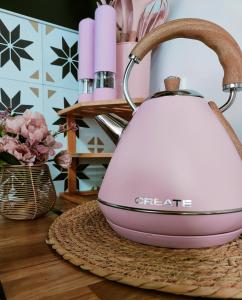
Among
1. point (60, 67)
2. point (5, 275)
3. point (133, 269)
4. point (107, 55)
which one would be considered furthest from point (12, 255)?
point (60, 67)

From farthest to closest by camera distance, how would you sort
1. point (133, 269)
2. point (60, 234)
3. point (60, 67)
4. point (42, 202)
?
point (60, 67)
point (42, 202)
point (60, 234)
point (133, 269)

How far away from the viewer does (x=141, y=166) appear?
309 mm

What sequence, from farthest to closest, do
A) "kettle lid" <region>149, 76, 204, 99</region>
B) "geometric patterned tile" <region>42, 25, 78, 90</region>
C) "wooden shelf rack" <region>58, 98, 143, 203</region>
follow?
"geometric patterned tile" <region>42, 25, 78, 90</region> < "wooden shelf rack" <region>58, 98, 143, 203</region> < "kettle lid" <region>149, 76, 204, 99</region>

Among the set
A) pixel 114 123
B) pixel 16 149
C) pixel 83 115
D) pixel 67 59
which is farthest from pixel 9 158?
pixel 67 59

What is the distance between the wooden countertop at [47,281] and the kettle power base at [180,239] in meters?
0.07

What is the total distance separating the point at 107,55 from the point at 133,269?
0.55 meters

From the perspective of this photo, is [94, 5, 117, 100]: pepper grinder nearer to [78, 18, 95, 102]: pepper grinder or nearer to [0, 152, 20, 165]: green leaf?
[78, 18, 95, 102]: pepper grinder

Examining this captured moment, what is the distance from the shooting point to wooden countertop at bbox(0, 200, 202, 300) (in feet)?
0.76

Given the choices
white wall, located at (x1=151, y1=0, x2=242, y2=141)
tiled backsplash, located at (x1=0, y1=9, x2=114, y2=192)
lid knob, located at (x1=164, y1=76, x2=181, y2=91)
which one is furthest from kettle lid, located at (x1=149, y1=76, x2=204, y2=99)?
tiled backsplash, located at (x1=0, y1=9, x2=114, y2=192)

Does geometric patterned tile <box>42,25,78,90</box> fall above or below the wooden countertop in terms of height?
above

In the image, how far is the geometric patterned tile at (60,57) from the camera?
2.57 feet

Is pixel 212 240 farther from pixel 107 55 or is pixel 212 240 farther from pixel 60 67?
pixel 60 67

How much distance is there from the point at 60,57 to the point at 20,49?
0.41ft

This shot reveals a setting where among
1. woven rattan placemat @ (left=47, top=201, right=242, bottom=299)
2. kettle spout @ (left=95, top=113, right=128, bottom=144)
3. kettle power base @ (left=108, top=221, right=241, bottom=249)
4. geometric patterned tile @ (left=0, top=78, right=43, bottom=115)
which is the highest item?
geometric patterned tile @ (left=0, top=78, right=43, bottom=115)
